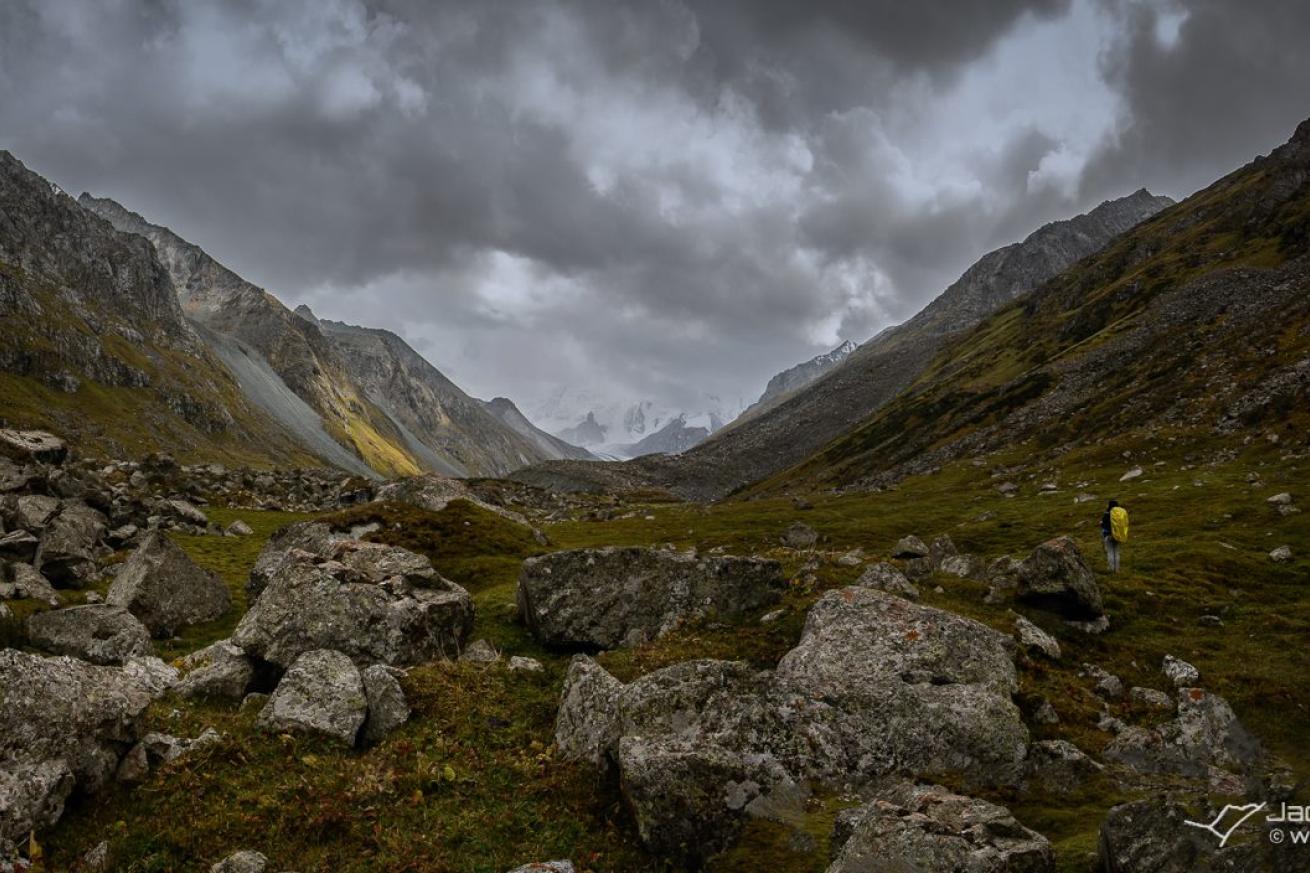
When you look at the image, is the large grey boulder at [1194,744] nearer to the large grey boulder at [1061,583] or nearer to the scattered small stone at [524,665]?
the large grey boulder at [1061,583]

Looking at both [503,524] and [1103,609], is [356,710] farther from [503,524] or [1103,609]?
Answer: [503,524]

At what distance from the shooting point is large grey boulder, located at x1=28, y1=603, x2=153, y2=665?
2233 centimetres

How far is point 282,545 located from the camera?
1470 inches

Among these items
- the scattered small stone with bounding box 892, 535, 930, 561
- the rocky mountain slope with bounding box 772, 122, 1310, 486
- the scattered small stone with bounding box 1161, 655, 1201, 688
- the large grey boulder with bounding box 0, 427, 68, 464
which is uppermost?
the rocky mountain slope with bounding box 772, 122, 1310, 486

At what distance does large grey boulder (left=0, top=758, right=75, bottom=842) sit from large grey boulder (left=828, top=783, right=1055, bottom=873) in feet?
42.7

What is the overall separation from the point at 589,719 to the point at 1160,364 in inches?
4800

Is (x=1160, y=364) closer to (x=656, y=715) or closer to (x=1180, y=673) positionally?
(x=1180, y=673)

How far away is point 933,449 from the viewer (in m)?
133

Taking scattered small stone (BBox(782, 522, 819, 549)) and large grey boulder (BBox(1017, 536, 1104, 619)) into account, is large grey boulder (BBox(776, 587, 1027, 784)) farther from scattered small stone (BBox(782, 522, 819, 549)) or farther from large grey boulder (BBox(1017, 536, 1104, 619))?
scattered small stone (BBox(782, 522, 819, 549))

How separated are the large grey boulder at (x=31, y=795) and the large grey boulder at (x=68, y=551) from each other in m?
28.9

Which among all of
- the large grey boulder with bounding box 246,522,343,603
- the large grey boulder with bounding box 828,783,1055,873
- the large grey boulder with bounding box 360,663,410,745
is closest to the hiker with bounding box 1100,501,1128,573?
the large grey boulder with bounding box 828,783,1055,873

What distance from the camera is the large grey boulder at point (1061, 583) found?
74.0 ft

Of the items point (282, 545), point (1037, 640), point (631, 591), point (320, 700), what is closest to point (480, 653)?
point (631, 591)

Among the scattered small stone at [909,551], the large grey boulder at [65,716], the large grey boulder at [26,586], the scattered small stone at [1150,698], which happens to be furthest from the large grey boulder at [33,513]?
the scattered small stone at [1150,698]
